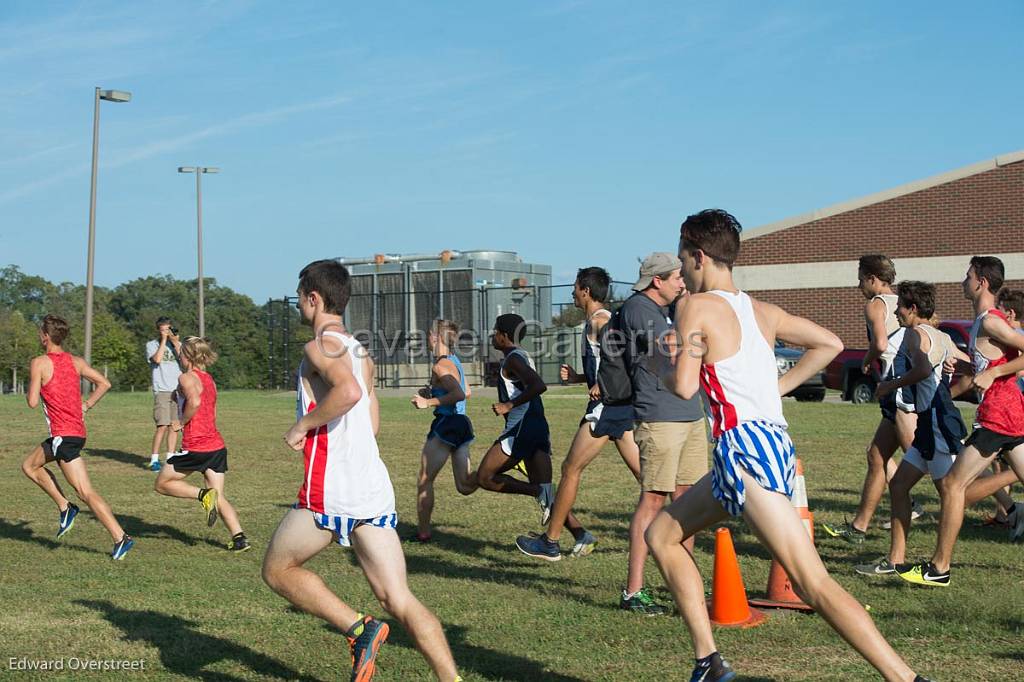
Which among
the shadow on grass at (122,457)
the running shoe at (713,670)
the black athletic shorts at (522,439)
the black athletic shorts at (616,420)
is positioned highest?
the black athletic shorts at (616,420)

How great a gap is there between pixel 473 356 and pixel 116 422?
45.5 ft

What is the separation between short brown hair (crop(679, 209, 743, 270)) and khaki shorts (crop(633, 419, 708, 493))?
6.84 feet

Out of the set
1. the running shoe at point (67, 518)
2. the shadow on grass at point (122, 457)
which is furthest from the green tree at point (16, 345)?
the running shoe at point (67, 518)

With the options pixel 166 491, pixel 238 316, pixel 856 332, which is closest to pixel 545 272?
pixel 856 332

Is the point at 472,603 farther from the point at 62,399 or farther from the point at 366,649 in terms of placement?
the point at 62,399

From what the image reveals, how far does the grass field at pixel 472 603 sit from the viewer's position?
5.56 metres

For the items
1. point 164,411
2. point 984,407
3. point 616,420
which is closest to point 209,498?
point 616,420

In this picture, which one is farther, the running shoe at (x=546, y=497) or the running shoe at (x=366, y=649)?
the running shoe at (x=546, y=497)

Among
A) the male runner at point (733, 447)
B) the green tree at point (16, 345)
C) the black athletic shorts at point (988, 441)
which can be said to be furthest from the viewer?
the green tree at point (16, 345)

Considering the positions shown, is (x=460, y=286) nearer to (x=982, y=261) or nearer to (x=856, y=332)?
(x=856, y=332)

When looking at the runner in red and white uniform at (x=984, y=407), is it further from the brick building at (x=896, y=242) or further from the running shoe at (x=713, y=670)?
the brick building at (x=896, y=242)

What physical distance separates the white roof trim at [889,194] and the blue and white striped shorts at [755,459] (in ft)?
102

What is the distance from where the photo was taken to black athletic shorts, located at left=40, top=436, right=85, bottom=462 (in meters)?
9.07

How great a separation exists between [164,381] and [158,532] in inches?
243
